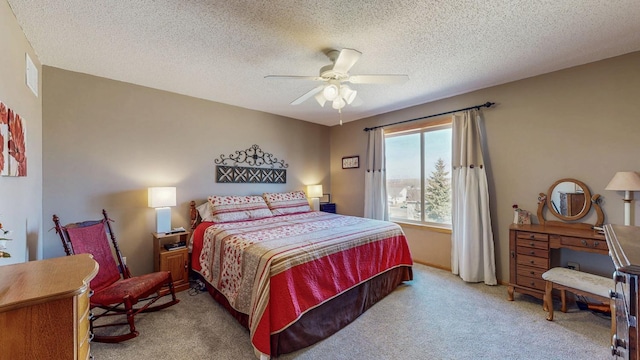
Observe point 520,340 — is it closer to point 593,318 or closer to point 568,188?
point 593,318

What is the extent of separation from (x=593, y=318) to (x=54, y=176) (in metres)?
5.60

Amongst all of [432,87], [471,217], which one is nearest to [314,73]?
[432,87]

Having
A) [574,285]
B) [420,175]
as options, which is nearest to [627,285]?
[574,285]

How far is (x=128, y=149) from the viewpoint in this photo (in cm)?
312

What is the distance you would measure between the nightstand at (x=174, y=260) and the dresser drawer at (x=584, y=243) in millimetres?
Answer: 4141

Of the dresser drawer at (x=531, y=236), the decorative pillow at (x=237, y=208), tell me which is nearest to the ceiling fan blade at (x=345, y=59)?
the decorative pillow at (x=237, y=208)

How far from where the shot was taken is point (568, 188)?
274 cm

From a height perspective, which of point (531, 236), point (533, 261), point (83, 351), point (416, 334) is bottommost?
point (416, 334)

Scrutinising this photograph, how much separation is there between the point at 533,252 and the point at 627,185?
963 mm

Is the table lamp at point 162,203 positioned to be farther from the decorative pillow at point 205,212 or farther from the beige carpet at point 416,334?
the beige carpet at point 416,334

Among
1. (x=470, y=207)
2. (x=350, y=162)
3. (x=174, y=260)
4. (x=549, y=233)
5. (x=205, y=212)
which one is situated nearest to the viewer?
(x=549, y=233)

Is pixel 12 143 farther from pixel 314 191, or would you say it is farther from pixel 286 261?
pixel 314 191

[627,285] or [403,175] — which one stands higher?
[403,175]

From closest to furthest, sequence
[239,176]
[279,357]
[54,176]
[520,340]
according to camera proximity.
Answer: [279,357], [520,340], [54,176], [239,176]
